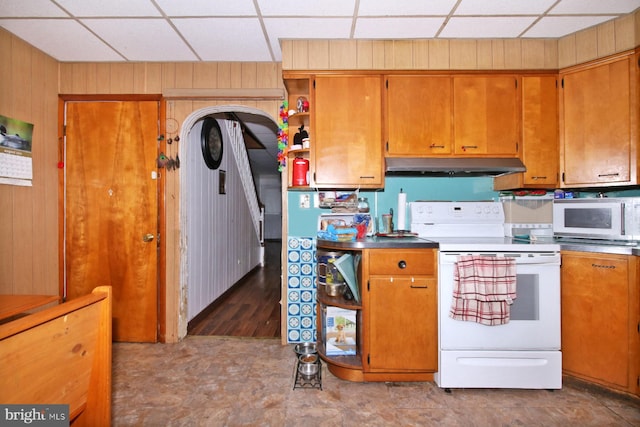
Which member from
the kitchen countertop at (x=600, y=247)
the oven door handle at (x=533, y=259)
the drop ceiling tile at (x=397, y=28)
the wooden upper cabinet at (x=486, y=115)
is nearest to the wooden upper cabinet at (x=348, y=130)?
the drop ceiling tile at (x=397, y=28)

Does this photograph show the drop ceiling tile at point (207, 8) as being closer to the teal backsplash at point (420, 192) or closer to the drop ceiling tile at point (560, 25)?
the teal backsplash at point (420, 192)

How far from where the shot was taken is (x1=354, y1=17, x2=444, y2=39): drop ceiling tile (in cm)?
209

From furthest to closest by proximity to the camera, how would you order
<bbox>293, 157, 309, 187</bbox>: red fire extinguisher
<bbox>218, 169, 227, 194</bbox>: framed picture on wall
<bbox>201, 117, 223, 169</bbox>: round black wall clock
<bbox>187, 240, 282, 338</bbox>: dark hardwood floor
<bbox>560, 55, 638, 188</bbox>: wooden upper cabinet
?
<bbox>218, 169, 227, 194</bbox>: framed picture on wall < <bbox>201, 117, 223, 169</bbox>: round black wall clock < <bbox>187, 240, 282, 338</bbox>: dark hardwood floor < <bbox>293, 157, 309, 187</bbox>: red fire extinguisher < <bbox>560, 55, 638, 188</bbox>: wooden upper cabinet

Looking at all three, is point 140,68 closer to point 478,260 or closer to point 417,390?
point 478,260

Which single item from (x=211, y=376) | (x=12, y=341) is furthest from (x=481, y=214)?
(x=12, y=341)

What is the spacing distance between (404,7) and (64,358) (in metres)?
2.39

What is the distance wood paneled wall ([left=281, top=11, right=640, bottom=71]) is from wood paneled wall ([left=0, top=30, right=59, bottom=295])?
1962mm

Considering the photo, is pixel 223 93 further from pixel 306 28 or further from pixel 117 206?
pixel 117 206

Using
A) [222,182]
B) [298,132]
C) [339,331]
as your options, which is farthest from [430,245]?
[222,182]

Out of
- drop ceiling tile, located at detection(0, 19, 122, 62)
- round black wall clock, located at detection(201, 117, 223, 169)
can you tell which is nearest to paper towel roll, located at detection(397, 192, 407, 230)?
round black wall clock, located at detection(201, 117, 223, 169)

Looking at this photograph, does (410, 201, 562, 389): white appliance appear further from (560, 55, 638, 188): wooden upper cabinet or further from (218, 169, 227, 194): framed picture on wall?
(218, 169, 227, 194): framed picture on wall

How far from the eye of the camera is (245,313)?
3.46 meters

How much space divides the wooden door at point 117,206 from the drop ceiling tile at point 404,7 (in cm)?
191

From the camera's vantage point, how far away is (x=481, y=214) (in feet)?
8.14
